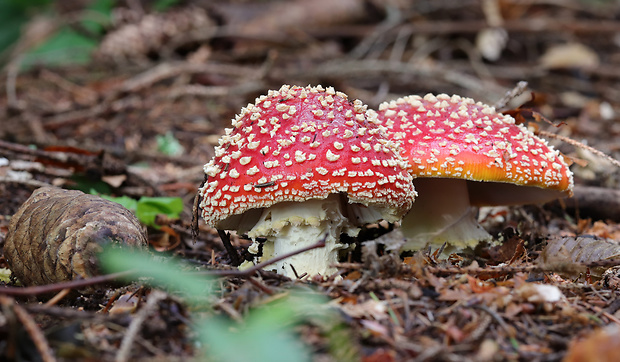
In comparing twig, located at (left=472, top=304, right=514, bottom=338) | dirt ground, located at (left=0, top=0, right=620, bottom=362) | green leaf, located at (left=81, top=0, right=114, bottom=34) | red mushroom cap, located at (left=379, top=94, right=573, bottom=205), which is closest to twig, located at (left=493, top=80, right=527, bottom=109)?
dirt ground, located at (left=0, top=0, right=620, bottom=362)

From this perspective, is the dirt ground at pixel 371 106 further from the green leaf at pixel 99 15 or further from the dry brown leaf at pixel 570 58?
the green leaf at pixel 99 15

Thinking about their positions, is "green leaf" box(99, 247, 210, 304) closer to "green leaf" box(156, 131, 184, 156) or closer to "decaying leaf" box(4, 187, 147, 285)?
"decaying leaf" box(4, 187, 147, 285)

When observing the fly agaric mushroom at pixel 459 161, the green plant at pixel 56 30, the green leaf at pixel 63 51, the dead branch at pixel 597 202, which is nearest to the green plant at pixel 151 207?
the fly agaric mushroom at pixel 459 161

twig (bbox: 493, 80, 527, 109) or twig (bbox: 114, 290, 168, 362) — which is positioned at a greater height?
twig (bbox: 493, 80, 527, 109)

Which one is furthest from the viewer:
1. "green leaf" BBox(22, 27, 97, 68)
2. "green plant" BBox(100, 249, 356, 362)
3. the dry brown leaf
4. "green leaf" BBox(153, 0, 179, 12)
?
"green leaf" BBox(153, 0, 179, 12)

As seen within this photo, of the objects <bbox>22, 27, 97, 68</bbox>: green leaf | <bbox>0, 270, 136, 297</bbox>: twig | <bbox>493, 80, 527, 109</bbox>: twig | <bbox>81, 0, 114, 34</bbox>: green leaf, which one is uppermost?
<bbox>81, 0, 114, 34</bbox>: green leaf

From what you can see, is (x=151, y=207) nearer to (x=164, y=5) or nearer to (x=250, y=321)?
(x=250, y=321)
